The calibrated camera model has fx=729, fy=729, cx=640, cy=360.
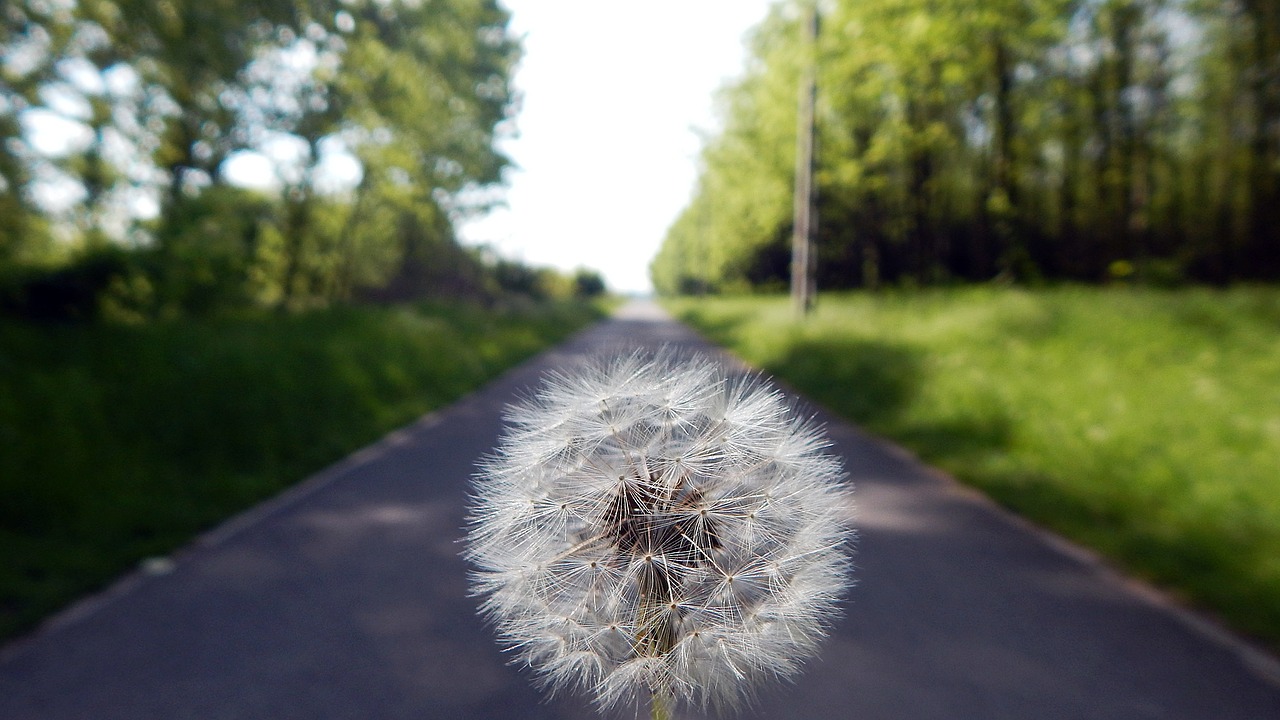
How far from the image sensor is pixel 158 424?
8.57 metres

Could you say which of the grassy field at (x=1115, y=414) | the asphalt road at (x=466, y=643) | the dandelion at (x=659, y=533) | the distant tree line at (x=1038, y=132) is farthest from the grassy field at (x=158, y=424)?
the distant tree line at (x=1038, y=132)

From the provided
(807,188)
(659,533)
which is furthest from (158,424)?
(807,188)

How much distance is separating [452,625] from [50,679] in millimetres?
1993

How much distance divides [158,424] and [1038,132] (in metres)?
25.5

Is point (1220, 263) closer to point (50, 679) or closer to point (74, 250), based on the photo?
point (50, 679)

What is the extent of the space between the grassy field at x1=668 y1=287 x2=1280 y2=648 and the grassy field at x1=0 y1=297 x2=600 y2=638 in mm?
5303

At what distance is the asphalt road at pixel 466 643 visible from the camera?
3.43m

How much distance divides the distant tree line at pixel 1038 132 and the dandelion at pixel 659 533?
15.8 meters

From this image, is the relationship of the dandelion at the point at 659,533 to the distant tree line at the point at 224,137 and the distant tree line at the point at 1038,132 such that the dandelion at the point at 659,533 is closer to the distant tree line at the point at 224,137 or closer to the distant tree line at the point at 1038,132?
the distant tree line at the point at 224,137

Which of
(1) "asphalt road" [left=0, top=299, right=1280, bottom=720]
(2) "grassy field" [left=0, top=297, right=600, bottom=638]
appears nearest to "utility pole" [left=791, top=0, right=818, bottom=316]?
(2) "grassy field" [left=0, top=297, right=600, bottom=638]

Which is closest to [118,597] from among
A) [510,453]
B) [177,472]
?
[177,472]

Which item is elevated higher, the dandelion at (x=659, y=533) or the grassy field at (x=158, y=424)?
the dandelion at (x=659, y=533)

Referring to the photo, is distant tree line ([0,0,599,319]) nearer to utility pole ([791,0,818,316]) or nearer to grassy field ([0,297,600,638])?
grassy field ([0,297,600,638])

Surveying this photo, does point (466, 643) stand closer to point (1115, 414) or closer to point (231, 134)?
point (1115, 414)
